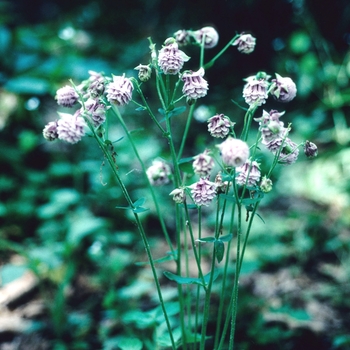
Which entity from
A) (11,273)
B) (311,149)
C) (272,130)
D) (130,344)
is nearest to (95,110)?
(272,130)

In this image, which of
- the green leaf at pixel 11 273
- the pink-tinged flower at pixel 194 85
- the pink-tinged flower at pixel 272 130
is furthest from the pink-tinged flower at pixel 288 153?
the green leaf at pixel 11 273

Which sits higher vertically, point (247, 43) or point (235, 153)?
point (247, 43)

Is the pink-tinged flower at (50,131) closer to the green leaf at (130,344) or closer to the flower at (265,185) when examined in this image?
the flower at (265,185)

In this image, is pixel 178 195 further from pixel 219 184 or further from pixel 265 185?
pixel 265 185

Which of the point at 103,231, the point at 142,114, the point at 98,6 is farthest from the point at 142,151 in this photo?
the point at 98,6

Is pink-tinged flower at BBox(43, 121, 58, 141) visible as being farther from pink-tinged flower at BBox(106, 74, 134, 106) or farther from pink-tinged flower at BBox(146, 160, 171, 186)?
pink-tinged flower at BBox(146, 160, 171, 186)

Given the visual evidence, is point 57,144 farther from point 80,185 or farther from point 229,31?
point 229,31

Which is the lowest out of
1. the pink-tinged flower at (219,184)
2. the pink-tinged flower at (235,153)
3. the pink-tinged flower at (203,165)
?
the pink-tinged flower at (235,153)
